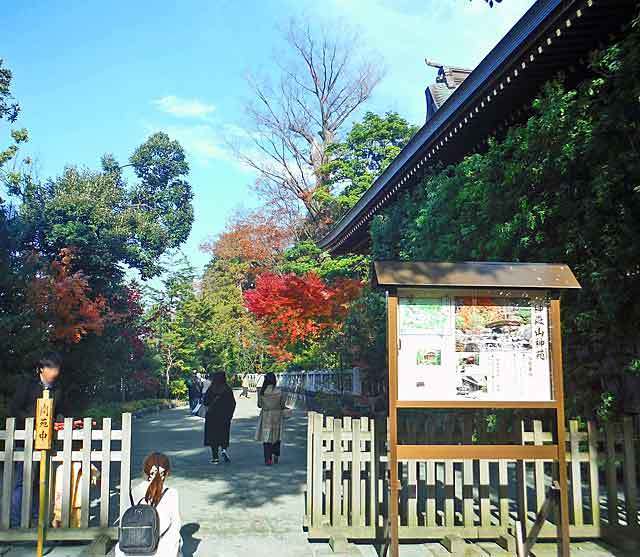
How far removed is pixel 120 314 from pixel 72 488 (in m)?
15.0

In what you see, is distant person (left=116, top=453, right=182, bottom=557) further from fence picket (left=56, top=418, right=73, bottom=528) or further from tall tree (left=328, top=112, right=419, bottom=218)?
tall tree (left=328, top=112, right=419, bottom=218)

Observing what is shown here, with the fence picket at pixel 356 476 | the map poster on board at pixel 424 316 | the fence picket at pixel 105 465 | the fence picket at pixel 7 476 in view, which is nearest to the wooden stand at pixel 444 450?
the map poster on board at pixel 424 316

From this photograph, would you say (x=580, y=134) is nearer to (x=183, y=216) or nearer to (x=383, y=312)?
(x=383, y=312)

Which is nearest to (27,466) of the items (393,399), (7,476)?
(7,476)

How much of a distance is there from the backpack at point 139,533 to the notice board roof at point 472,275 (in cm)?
230

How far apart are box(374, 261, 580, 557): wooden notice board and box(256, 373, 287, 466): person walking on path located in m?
5.67

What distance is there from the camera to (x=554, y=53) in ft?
26.7

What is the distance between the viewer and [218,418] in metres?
11.1

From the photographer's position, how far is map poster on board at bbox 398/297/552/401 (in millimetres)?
5234

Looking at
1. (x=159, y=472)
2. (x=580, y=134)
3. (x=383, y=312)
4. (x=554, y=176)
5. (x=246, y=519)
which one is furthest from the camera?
(x=383, y=312)

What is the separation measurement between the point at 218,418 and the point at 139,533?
703 cm

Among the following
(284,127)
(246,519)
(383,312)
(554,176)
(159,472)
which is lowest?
(246,519)

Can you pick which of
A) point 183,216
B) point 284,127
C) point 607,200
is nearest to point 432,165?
point 607,200

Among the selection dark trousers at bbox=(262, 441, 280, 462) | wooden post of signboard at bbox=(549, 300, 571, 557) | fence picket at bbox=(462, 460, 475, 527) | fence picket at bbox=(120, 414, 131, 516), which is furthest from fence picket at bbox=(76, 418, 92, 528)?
dark trousers at bbox=(262, 441, 280, 462)
